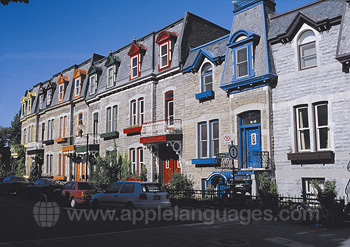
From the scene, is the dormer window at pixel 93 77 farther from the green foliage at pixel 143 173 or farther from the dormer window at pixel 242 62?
the dormer window at pixel 242 62

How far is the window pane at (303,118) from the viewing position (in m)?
17.1

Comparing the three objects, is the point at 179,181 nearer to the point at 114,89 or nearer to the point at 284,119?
the point at 284,119

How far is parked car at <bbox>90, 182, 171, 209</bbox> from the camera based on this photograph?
14711mm

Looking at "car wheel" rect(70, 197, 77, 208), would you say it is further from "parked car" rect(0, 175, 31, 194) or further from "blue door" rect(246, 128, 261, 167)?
"parked car" rect(0, 175, 31, 194)

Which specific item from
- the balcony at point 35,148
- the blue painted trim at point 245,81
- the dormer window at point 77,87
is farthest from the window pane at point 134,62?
the balcony at point 35,148

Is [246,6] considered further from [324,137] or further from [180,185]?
Answer: [180,185]

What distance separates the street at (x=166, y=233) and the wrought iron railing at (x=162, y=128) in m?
9.97

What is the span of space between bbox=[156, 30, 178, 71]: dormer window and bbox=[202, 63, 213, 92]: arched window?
11.1ft

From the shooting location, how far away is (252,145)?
19062mm

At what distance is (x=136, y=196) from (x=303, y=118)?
8.92 m

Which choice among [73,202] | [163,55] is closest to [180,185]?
[73,202]

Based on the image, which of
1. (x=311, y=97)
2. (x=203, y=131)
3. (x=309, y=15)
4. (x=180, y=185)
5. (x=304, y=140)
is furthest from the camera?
(x=203, y=131)

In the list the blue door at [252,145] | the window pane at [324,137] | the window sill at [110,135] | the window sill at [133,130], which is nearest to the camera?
the window pane at [324,137]

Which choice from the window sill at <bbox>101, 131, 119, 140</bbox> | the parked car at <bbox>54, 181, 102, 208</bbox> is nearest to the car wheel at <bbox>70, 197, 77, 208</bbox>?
the parked car at <bbox>54, 181, 102, 208</bbox>
